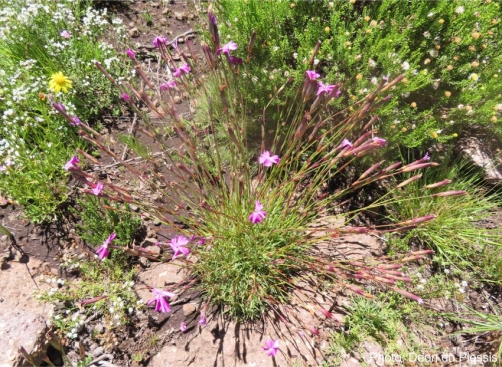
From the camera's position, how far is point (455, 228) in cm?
252

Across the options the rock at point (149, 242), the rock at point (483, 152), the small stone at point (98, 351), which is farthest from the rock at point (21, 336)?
the rock at point (483, 152)

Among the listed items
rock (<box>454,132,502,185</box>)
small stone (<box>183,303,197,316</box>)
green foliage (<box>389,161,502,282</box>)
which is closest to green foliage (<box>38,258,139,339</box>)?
small stone (<box>183,303,197,316</box>)

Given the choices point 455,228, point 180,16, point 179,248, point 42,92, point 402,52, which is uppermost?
point 180,16

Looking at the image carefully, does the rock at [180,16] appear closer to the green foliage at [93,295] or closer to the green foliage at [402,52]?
the green foliage at [402,52]

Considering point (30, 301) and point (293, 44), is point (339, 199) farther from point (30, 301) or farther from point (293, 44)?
point (30, 301)

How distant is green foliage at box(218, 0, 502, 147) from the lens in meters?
2.36

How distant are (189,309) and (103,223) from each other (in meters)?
0.91

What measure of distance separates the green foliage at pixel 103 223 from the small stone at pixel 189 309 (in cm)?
67

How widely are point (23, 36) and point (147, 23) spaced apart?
141 centimetres

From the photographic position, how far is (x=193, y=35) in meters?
3.91

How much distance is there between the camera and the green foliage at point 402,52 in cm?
236

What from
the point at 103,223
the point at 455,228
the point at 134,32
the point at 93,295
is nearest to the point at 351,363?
the point at 455,228

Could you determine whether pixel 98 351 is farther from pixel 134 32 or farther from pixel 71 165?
pixel 134 32

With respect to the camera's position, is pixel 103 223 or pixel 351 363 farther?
pixel 103 223
